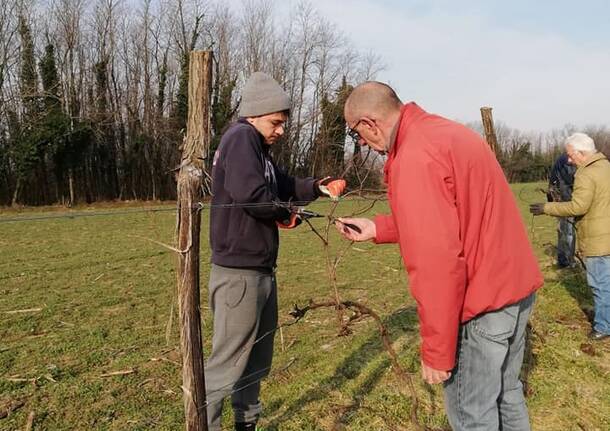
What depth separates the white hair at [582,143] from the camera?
5070 mm

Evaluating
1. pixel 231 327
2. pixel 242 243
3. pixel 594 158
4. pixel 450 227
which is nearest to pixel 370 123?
pixel 450 227

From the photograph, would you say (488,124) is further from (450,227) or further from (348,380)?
(450,227)

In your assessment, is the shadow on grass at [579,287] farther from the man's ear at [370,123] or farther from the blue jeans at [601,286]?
the man's ear at [370,123]

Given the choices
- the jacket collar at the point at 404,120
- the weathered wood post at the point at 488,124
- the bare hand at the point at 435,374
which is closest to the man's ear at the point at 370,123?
the jacket collar at the point at 404,120

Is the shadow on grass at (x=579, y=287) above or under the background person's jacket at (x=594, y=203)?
under

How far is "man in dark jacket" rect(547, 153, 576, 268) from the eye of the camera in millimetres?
8188

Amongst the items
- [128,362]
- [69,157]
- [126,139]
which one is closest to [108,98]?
[126,139]

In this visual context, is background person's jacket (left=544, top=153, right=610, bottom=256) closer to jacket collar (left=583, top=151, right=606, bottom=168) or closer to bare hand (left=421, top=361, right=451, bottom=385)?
jacket collar (left=583, top=151, right=606, bottom=168)

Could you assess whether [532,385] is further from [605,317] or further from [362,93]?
[362,93]

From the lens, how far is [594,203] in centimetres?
504

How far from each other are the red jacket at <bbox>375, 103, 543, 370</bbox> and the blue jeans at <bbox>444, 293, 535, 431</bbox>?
0.11 metres

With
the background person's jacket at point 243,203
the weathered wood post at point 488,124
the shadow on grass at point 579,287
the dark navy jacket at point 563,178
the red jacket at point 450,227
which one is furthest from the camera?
the dark navy jacket at point 563,178

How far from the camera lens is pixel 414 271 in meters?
2.07

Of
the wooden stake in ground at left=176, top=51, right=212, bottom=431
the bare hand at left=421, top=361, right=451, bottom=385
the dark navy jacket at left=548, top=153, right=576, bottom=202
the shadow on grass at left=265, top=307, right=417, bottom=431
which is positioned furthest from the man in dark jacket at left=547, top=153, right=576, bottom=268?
the wooden stake in ground at left=176, top=51, right=212, bottom=431
